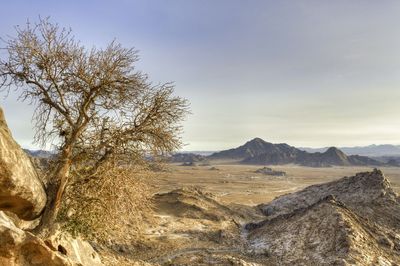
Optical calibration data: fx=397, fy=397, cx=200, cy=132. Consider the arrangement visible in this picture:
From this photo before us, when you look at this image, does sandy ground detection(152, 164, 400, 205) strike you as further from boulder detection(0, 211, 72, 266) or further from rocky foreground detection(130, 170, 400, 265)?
boulder detection(0, 211, 72, 266)

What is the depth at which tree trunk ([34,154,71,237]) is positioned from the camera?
13.9 meters

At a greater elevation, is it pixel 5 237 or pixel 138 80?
pixel 138 80

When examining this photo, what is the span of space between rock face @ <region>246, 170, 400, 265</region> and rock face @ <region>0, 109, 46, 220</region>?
48.4ft

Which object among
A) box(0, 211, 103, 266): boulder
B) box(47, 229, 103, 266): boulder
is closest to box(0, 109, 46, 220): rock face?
box(0, 211, 103, 266): boulder

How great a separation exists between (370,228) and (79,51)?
2229 centimetres

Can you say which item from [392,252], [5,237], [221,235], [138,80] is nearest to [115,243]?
[221,235]

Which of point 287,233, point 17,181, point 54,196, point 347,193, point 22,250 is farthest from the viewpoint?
point 347,193

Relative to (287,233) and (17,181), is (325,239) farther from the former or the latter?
(17,181)

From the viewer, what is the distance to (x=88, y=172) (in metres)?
15.5

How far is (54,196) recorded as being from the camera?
1420 centimetres

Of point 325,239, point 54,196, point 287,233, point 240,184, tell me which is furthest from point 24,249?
point 240,184

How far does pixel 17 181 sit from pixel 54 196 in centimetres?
260

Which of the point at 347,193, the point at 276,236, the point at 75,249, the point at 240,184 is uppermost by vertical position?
the point at 347,193

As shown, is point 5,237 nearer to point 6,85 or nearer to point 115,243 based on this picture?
point 6,85
